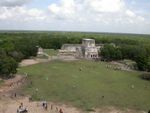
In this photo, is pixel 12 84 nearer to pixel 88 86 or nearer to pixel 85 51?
pixel 88 86

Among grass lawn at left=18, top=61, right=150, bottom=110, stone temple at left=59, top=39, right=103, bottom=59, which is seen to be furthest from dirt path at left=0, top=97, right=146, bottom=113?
stone temple at left=59, top=39, right=103, bottom=59

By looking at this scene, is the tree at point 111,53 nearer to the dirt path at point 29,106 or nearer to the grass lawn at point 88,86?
the grass lawn at point 88,86

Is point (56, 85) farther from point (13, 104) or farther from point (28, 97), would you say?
point (13, 104)

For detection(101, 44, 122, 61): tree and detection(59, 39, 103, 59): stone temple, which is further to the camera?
detection(59, 39, 103, 59): stone temple

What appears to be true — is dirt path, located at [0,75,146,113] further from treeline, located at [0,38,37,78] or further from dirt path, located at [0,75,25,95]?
treeline, located at [0,38,37,78]

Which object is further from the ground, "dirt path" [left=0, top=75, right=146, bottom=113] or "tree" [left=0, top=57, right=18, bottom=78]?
"tree" [left=0, top=57, right=18, bottom=78]

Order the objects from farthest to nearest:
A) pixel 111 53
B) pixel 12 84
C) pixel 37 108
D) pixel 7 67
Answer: pixel 111 53 < pixel 7 67 < pixel 12 84 < pixel 37 108

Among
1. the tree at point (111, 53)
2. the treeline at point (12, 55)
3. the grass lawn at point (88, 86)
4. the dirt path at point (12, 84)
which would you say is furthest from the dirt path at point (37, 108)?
the tree at point (111, 53)

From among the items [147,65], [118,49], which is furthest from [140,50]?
[147,65]

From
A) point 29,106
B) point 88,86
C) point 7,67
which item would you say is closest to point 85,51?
point 7,67
